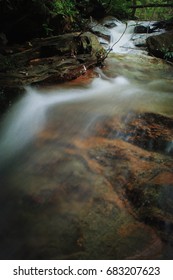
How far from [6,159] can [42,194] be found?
1.04 m

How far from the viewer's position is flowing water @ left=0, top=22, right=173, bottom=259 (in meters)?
2.44

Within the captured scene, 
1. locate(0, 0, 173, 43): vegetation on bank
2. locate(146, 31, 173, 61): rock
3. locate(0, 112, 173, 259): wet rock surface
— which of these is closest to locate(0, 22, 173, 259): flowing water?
locate(0, 112, 173, 259): wet rock surface

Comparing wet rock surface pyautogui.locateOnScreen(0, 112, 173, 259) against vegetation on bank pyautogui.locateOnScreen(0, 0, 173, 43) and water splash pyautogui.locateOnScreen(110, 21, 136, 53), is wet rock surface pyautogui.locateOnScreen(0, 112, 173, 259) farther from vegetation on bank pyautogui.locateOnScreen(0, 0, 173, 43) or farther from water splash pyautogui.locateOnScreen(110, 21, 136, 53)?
water splash pyautogui.locateOnScreen(110, 21, 136, 53)

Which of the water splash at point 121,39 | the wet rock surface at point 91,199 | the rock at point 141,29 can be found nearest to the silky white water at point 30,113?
the wet rock surface at point 91,199

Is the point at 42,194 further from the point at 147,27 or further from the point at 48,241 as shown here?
the point at 147,27

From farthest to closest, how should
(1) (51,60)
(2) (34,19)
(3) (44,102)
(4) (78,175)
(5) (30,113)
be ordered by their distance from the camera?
1. (2) (34,19)
2. (1) (51,60)
3. (3) (44,102)
4. (5) (30,113)
5. (4) (78,175)

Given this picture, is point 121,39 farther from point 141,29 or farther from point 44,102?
point 44,102

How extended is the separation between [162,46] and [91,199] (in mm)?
7410

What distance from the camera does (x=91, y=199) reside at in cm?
289

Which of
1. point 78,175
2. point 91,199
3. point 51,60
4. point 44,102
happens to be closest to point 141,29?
point 51,60

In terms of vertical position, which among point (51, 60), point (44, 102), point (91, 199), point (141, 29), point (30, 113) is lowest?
point (91, 199)

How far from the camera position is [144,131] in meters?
3.93

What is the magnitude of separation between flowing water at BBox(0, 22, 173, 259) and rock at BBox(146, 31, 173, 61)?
356 centimetres

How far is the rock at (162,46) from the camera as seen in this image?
864cm
